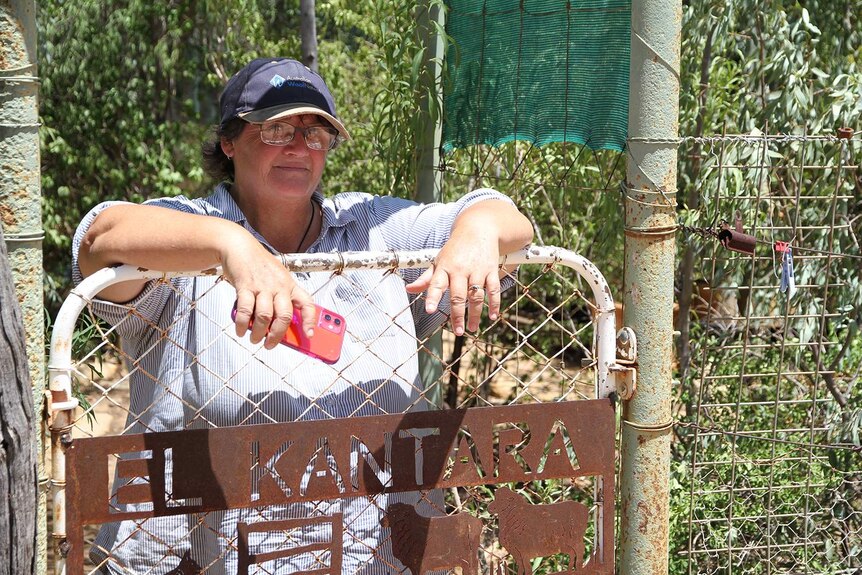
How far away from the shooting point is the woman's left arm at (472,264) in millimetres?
1640

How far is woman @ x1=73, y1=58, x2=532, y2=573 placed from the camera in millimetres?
A: 1704

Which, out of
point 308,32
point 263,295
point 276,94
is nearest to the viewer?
point 263,295

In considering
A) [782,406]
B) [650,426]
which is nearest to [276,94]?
[650,426]

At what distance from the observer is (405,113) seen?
10.0 ft

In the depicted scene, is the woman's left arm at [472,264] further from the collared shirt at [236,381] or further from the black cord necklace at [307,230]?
the black cord necklace at [307,230]

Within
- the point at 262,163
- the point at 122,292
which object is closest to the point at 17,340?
the point at 122,292

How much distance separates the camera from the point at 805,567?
109 inches

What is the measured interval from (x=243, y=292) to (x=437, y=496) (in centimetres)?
72

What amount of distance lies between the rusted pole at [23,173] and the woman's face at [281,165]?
0.44 metres

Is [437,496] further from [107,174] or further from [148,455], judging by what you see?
[107,174]

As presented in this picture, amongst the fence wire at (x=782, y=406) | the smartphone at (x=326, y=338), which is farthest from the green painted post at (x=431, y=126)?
the smartphone at (x=326, y=338)

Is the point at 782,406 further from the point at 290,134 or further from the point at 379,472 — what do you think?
the point at 290,134

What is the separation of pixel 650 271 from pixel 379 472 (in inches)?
28.2

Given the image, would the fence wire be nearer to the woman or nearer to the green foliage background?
the green foliage background
